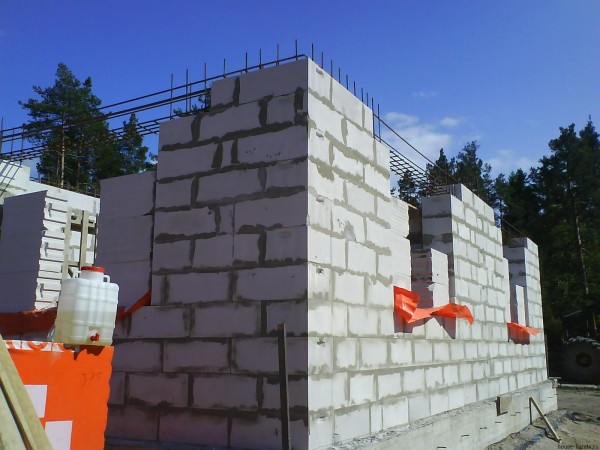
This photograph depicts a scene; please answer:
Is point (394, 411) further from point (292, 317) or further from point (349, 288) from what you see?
point (292, 317)

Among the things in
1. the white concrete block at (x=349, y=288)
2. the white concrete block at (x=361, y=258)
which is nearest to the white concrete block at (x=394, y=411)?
the white concrete block at (x=349, y=288)

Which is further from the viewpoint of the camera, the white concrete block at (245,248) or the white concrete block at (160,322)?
the white concrete block at (160,322)

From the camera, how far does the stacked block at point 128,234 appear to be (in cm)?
560

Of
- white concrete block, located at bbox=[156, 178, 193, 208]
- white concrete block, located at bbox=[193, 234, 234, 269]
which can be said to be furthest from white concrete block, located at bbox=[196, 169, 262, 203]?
white concrete block, located at bbox=[193, 234, 234, 269]

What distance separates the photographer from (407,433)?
5629 mm

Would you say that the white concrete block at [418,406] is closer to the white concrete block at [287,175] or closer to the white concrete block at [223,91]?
the white concrete block at [287,175]

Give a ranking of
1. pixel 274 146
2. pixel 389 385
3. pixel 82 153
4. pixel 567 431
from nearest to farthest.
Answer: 1. pixel 274 146
2. pixel 389 385
3. pixel 567 431
4. pixel 82 153

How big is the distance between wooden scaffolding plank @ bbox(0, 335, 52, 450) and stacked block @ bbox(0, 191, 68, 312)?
4412 millimetres

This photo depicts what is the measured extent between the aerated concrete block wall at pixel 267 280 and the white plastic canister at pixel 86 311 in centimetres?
143

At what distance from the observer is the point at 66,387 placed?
9.82 feet

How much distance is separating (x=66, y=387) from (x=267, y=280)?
83.9 inches

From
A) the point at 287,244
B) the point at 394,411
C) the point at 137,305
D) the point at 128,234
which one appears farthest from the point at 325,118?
the point at 394,411

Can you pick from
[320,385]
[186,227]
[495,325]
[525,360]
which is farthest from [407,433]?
[525,360]

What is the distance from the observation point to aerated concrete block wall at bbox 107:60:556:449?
476 cm
